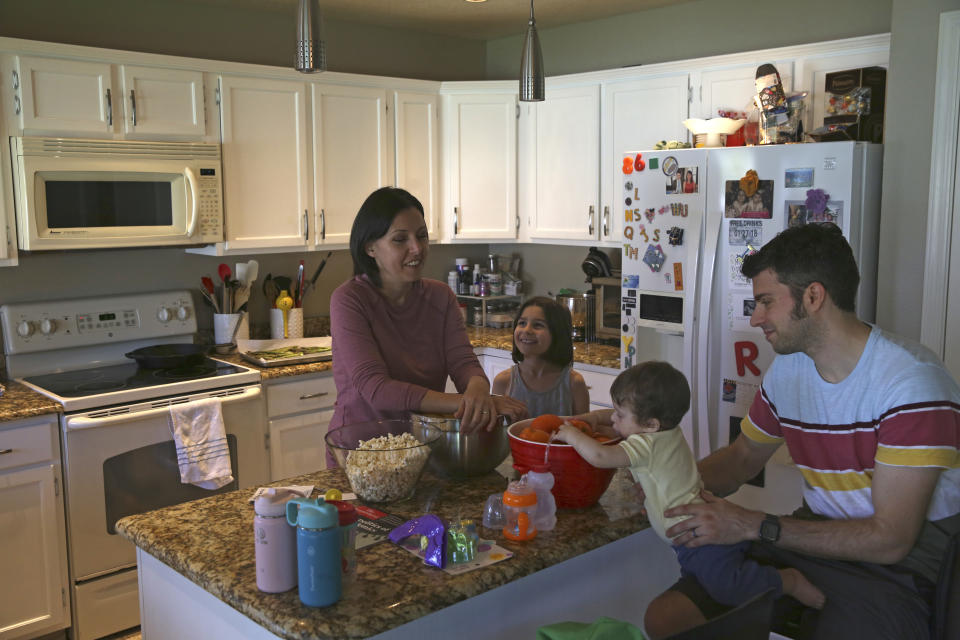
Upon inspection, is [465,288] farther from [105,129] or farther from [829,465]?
[829,465]

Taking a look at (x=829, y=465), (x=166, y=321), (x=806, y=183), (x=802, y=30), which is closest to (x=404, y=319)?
(x=829, y=465)

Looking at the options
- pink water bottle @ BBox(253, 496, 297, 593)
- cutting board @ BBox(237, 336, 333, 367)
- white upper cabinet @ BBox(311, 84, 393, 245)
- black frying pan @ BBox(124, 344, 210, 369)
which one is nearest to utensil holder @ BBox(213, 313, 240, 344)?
cutting board @ BBox(237, 336, 333, 367)

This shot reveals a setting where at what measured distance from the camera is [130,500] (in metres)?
3.17

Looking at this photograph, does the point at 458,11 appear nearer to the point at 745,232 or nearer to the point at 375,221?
the point at 745,232

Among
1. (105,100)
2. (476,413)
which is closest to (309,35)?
(476,413)

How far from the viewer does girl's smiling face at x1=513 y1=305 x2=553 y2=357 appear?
259 cm

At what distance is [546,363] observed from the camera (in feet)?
8.68

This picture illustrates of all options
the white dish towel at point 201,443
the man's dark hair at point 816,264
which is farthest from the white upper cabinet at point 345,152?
the man's dark hair at point 816,264

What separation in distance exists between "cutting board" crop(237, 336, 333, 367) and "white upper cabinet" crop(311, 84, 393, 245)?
486mm

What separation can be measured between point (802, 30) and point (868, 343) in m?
2.33

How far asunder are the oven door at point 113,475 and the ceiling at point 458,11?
1.88 m

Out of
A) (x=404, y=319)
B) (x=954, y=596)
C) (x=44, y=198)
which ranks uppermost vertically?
(x=44, y=198)

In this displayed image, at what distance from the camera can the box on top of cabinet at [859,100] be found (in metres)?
3.18

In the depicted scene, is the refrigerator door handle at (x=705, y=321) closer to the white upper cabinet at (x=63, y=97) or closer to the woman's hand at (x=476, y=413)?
the woman's hand at (x=476, y=413)
